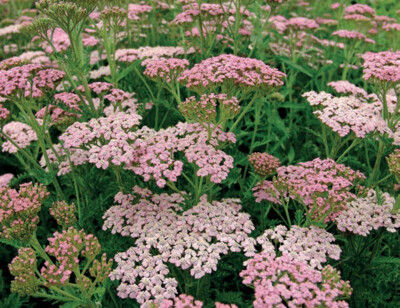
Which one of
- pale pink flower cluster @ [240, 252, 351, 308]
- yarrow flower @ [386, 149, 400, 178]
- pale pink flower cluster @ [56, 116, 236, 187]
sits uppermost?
→ pale pink flower cluster @ [56, 116, 236, 187]

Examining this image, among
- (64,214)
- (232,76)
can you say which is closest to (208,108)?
(232,76)

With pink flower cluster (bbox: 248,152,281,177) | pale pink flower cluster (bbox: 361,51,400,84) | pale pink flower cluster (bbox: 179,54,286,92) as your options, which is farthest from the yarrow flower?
pale pink flower cluster (bbox: 179,54,286,92)

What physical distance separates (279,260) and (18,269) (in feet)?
5.47

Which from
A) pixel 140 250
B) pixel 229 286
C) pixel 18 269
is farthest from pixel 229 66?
pixel 18 269

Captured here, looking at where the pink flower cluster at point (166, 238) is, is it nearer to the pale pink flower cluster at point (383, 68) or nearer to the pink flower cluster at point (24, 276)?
the pink flower cluster at point (24, 276)

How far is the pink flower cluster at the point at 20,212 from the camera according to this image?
2.45m

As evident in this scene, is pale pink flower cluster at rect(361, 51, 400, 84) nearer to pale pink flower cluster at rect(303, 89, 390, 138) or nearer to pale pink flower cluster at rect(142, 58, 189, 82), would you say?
pale pink flower cluster at rect(303, 89, 390, 138)

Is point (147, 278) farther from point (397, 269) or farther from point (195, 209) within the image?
point (397, 269)

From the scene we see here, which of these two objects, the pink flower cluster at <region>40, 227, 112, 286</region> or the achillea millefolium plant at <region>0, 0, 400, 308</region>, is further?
the achillea millefolium plant at <region>0, 0, 400, 308</region>

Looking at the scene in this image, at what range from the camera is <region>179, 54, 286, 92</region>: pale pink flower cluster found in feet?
10.1

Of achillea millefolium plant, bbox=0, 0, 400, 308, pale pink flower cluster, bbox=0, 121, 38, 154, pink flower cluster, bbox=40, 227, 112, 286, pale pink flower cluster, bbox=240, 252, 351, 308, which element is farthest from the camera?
pale pink flower cluster, bbox=0, 121, 38, 154

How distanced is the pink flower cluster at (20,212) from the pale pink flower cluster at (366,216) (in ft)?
7.61

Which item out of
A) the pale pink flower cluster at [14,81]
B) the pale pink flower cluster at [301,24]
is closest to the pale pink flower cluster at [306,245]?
the pale pink flower cluster at [14,81]

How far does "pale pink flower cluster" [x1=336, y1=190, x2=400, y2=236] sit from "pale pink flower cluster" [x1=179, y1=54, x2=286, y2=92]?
123cm
